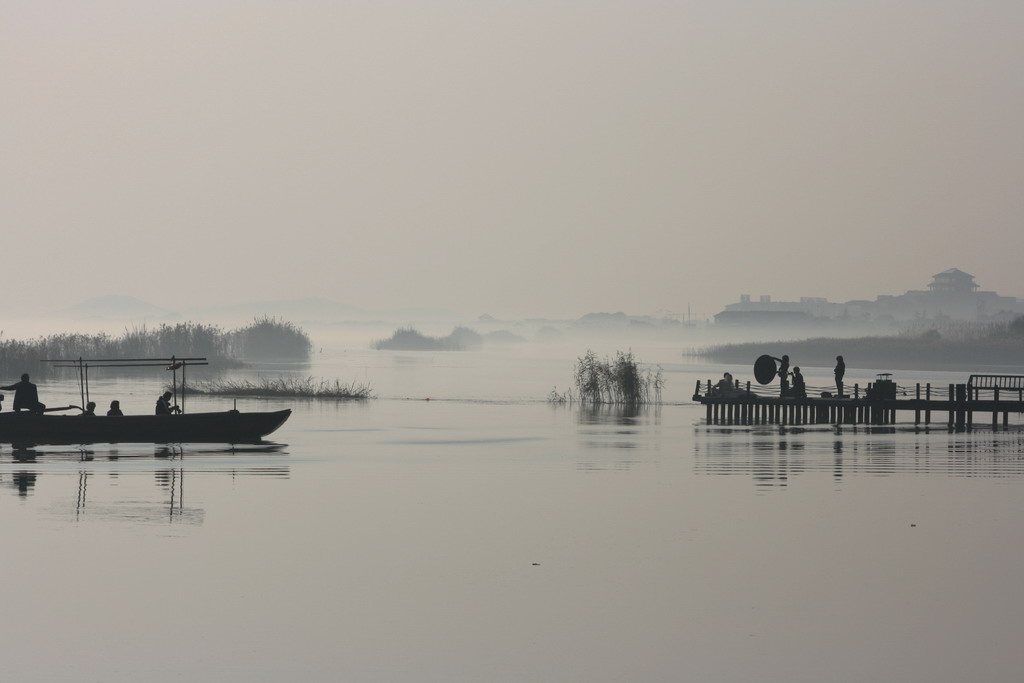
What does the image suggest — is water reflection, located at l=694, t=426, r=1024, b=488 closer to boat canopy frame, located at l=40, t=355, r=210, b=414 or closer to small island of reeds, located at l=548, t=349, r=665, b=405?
small island of reeds, located at l=548, t=349, r=665, b=405

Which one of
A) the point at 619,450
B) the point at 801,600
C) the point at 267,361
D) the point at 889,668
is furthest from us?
the point at 267,361

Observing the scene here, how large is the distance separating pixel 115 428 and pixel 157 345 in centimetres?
6160

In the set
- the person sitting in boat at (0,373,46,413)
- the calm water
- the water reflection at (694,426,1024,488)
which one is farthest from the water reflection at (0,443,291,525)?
the water reflection at (694,426,1024,488)

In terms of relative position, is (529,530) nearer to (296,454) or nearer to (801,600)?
(801,600)

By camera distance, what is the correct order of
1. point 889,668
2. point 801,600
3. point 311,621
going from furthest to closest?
point 801,600 → point 311,621 → point 889,668

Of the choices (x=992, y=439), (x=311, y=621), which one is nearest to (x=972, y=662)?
(x=311, y=621)

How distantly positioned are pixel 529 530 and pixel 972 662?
10301 mm

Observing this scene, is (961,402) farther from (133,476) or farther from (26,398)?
(26,398)

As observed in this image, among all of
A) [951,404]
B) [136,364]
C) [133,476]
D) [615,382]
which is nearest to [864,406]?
[951,404]

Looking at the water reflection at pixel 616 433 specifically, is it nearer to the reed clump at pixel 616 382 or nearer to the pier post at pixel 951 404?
the reed clump at pixel 616 382

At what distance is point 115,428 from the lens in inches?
1499

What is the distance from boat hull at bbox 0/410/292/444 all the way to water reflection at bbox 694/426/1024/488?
13.8m

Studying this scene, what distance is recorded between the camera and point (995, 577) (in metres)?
19.9

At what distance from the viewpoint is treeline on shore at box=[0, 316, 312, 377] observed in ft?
278
